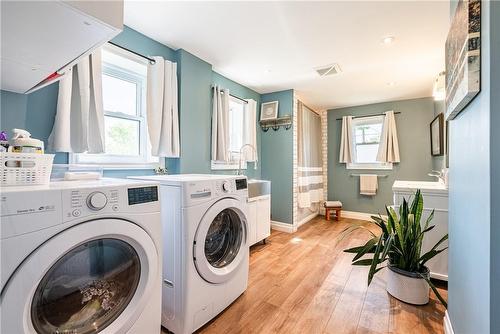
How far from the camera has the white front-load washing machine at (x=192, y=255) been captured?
1306mm

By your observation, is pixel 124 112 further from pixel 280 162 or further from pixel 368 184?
pixel 368 184

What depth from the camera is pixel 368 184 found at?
436 cm

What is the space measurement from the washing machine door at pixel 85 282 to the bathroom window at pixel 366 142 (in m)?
4.49

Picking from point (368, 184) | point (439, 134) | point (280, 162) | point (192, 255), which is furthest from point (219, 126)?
point (368, 184)

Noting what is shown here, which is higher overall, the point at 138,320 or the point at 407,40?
the point at 407,40

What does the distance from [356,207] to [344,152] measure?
118 cm

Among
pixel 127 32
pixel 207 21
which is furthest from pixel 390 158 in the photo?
pixel 127 32

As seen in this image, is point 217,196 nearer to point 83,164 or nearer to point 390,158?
point 83,164

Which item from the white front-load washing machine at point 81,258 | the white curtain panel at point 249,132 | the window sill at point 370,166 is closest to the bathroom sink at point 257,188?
the white curtain panel at point 249,132

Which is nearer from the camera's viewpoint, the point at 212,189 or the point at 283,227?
the point at 212,189

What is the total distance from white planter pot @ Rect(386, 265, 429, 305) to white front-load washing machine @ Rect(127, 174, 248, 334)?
1.31 m

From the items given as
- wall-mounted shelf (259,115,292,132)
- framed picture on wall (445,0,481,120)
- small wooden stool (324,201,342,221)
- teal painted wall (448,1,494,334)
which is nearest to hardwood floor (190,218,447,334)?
teal painted wall (448,1,494,334)

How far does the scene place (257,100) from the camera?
12.6ft

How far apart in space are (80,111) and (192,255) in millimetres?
1316
